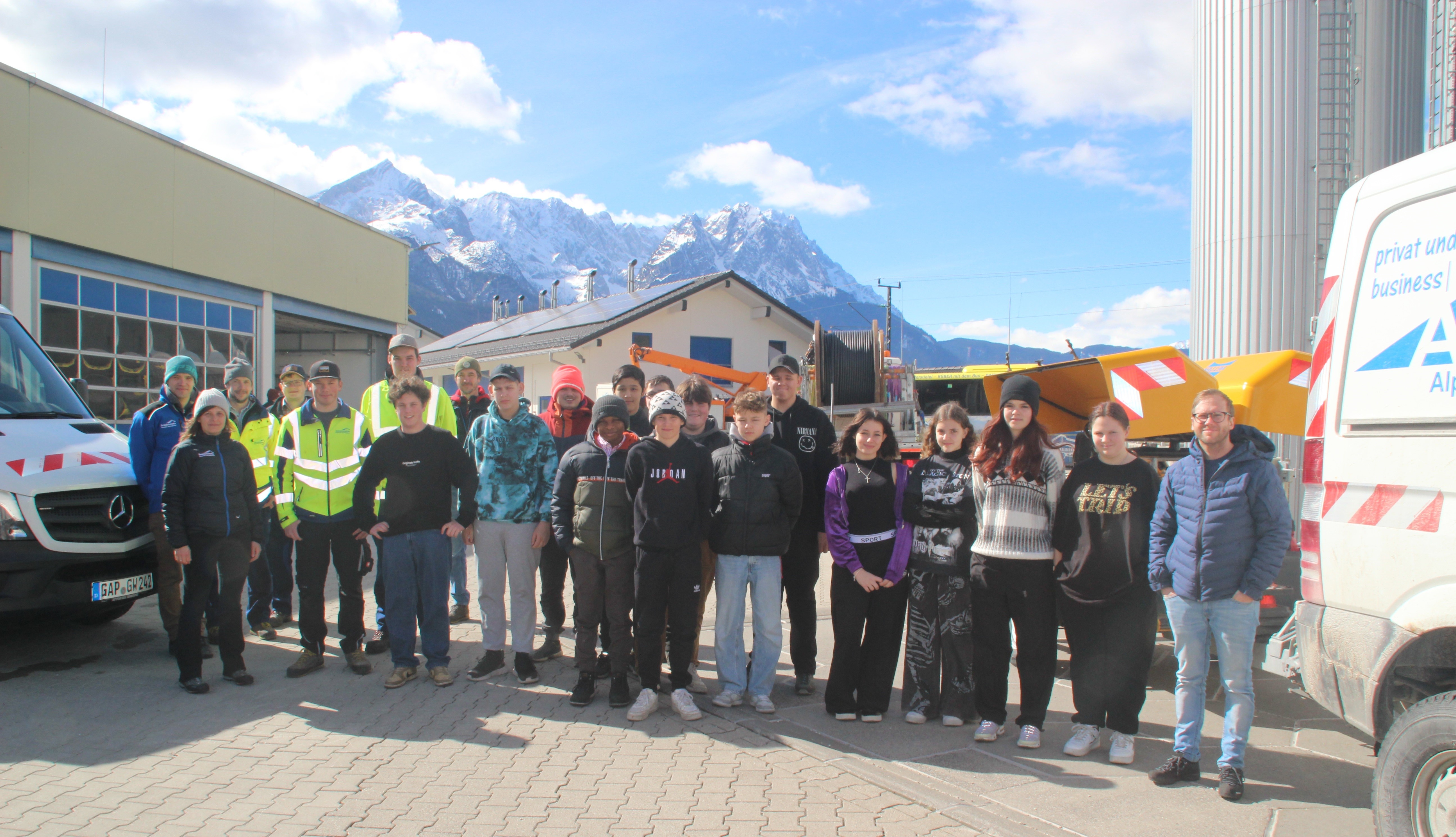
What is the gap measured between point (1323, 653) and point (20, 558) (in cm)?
679

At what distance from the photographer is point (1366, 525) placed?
3.01 metres

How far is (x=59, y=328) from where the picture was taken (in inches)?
416

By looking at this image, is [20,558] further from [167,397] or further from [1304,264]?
[1304,264]

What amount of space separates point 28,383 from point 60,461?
1206mm

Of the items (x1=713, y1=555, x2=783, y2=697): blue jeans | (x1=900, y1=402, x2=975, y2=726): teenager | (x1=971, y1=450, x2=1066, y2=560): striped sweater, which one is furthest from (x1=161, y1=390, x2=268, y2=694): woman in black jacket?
(x1=971, y1=450, x2=1066, y2=560): striped sweater

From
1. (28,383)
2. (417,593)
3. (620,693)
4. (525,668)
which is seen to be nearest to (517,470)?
(417,593)

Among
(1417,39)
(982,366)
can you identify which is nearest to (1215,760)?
(1417,39)

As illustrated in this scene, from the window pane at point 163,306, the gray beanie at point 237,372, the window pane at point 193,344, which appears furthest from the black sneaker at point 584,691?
the window pane at point 193,344

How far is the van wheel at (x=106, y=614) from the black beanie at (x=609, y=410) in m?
3.51

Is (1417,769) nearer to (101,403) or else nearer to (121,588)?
(121,588)

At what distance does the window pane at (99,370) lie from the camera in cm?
1106

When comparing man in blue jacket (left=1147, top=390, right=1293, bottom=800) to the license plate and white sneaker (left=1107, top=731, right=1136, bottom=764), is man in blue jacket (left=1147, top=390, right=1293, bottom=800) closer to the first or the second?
white sneaker (left=1107, top=731, right=1136, bottom=764)

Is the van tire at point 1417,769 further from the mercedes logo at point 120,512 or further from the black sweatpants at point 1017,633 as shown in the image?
the mercedes logo at point 120,512

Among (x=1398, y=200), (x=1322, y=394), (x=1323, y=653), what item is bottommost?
(x=1323, y=653)
